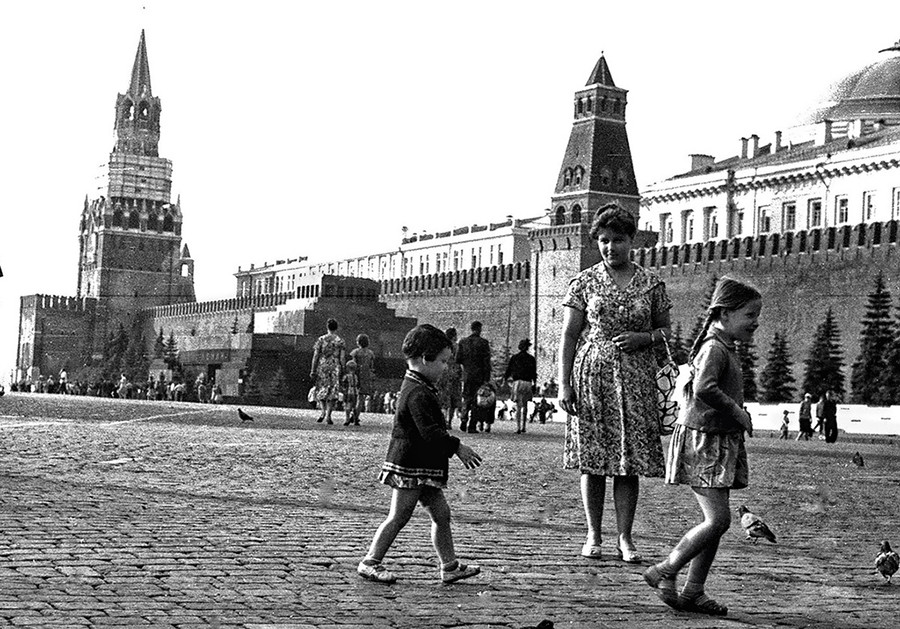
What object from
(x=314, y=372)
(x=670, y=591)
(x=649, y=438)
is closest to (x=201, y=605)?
(x=670, y=591)

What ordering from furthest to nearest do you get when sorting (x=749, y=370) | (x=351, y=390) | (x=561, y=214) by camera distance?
(x=561, y=214)
(x=749, y=370)
(x=351, y=390)

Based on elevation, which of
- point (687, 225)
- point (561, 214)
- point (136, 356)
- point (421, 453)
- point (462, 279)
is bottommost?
point (421, 453)

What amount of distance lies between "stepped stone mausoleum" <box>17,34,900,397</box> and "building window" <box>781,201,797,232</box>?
0.05 metres

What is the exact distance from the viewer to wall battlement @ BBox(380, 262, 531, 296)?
54.2 meters

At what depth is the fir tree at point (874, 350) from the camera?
122 ft

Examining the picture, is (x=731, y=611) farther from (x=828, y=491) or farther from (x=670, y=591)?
(x=828, y=491)

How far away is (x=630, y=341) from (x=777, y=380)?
35577mm

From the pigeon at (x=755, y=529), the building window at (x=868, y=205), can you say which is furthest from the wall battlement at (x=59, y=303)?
the pigeon at (x=755, y=529)

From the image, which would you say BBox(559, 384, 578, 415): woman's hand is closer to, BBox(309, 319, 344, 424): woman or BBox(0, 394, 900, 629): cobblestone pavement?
BBox(0, 394, 900, 629): cobblestone pavement

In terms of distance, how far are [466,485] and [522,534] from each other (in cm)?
237

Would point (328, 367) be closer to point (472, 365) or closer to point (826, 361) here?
point (472, 365)

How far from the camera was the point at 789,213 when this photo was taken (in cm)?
5909

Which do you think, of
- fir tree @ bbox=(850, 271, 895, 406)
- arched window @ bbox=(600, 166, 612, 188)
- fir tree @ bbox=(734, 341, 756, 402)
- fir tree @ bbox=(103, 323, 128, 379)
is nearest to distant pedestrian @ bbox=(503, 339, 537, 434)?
fir tree @ bbox=(850, 271, 895, 406)

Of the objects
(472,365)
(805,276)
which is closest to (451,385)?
(472,365)
